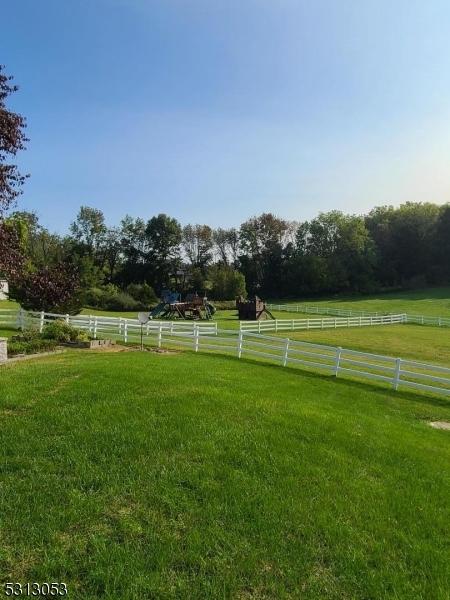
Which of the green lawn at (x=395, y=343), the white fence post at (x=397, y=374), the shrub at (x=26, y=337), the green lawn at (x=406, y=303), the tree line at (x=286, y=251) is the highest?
the tree line at (x=286, y=251)

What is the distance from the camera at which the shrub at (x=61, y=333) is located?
1598 cm

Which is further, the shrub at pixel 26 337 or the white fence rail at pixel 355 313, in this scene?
the white fence rail at pixel 355 313

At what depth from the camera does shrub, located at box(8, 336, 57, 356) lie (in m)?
13.5

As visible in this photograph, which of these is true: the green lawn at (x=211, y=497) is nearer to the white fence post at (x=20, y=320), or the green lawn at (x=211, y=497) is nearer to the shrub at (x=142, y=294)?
the white fence post at (x=20, y=320)

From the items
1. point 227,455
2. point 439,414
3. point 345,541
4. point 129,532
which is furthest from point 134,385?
point 439,414

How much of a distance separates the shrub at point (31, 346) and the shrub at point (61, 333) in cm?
86

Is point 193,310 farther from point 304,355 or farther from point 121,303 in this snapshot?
point 304,355

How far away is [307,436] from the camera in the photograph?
6523 mm

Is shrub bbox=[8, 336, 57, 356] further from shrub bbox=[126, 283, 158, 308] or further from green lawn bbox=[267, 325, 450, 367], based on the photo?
shrub bbox=[126, 283, 158, 308]

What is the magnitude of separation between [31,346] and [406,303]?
203 ft

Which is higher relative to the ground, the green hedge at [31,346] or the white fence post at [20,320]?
the white fence post at [20,320]

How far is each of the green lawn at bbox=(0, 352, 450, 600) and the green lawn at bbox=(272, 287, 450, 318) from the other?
52296mm

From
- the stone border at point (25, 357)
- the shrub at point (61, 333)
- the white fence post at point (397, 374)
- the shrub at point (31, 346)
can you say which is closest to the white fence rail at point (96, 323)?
the shrub at point (61, 333)

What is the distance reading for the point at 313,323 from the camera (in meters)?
36.8
